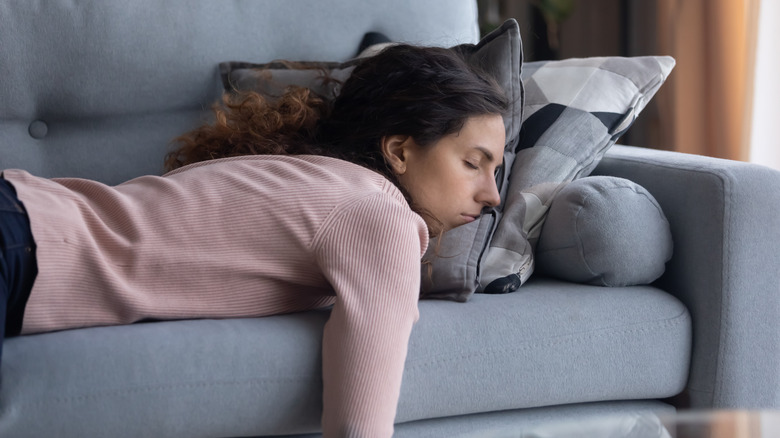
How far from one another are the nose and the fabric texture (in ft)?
0.08

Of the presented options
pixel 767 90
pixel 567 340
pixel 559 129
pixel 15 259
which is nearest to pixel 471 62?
pixel 559 129

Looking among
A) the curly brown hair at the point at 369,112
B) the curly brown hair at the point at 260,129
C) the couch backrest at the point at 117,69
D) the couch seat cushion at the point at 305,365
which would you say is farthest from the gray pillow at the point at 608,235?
the couch backrest at the point at 117,69

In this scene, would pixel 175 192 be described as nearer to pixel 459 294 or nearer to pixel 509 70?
pixel 459 294

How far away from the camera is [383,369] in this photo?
965 mm

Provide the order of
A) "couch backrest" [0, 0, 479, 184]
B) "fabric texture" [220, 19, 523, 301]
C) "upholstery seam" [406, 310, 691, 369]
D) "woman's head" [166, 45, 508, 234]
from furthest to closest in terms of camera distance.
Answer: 1. "couch backrest" [0, 0, 479, 184]
2. "woman's head" [166, 45, 508, 234]
3. "fabric texture" [220, 19, 523, 301]
4. "upholstery seam" [406, 310, 691, 369]

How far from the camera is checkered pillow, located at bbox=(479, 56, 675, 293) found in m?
1.32

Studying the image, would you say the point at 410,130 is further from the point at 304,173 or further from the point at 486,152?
the point at 304,173

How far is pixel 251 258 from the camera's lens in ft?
3.55

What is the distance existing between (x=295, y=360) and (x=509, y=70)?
759mm

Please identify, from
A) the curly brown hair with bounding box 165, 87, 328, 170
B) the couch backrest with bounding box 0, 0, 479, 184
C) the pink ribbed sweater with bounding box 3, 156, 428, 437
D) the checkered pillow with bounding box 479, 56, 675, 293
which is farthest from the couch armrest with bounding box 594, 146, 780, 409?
the couch backrest with bounding box 0, 0, 479, 184

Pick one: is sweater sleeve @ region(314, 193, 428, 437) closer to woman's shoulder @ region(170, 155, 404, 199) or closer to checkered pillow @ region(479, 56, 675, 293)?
woman's shoulder @ region(170, 155, 404, 199)

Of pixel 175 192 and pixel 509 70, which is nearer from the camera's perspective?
pixel 175 192

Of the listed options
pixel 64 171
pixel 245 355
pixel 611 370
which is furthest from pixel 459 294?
pixel 64 171

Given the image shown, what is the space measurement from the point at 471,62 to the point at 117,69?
0.71 meters
